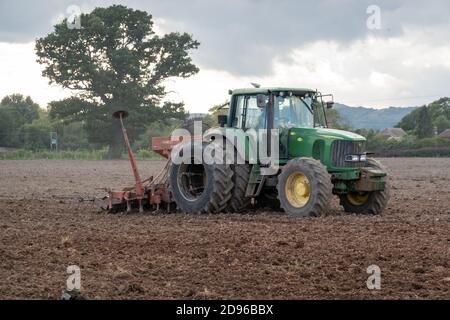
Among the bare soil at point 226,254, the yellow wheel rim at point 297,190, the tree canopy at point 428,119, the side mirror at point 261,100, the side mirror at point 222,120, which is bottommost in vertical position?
the bare soil at point 226,254

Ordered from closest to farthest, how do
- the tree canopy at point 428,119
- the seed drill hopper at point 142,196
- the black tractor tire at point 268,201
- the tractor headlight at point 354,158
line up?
the tractor headlight at point 354,158
the black tractor tire at point 268,201
the seed drill hopper at point 142,196
the tree canopy at point 428,119

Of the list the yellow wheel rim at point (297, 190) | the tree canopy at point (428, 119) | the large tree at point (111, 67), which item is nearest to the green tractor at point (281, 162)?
the yellow wheel rim at point (297, 190)

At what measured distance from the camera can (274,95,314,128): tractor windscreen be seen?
14188mm

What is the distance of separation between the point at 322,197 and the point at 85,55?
139 feet

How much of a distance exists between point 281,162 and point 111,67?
40767 mm

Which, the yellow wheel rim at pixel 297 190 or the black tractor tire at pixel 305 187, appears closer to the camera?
the black tractor tire at pixel 305 187

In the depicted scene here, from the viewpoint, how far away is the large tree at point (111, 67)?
52938 millimetres

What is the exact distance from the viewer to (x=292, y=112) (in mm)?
14305

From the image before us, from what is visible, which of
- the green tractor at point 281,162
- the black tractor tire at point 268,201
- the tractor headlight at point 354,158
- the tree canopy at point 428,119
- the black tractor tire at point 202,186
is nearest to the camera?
the green tractor at point 281,162

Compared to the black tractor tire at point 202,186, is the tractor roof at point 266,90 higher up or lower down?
higher up

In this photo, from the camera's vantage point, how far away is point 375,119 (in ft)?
646

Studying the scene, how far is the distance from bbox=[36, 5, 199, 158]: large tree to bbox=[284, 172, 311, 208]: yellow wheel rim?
130 feet

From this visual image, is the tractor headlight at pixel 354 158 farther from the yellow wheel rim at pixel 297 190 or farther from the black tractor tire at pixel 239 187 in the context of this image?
the black tractor tire at pixel 239 187

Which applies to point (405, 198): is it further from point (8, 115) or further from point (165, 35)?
point (8, 115)
